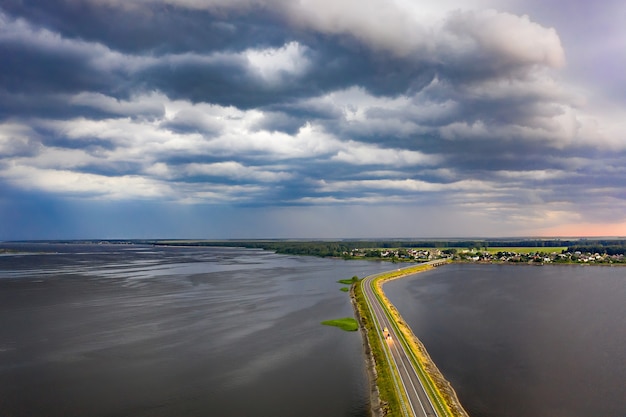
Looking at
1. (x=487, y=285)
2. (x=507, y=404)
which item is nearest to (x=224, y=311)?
(x=507, y=404)

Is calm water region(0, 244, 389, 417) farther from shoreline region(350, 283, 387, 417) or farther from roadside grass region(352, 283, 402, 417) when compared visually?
roadside grass region(352, 283, 402, 417)

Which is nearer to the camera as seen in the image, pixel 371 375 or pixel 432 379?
pixel 432 379

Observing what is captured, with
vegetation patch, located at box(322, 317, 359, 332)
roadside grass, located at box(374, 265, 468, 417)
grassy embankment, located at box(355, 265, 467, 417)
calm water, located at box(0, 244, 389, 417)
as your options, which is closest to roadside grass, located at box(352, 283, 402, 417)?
grassy embankment, located at box(355, 265, 467, 417)

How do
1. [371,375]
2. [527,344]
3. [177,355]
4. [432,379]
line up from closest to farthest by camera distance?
[432,379] → [371,375] → [177,355] → [527,344]

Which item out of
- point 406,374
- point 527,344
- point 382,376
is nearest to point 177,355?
point 382,376

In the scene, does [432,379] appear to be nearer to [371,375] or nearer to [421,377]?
[421,377]

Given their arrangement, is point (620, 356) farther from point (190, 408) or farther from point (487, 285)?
point (487, 285)
